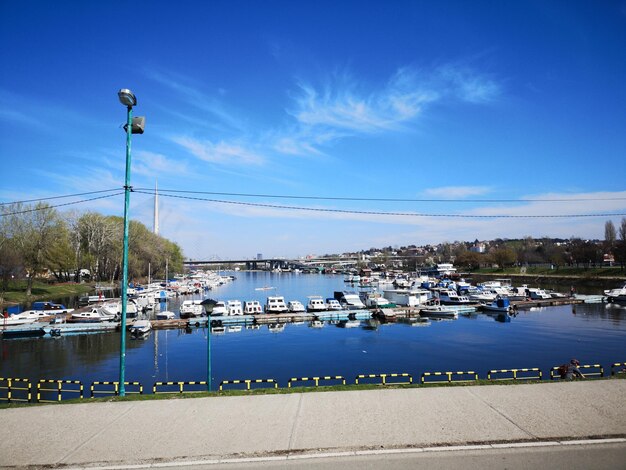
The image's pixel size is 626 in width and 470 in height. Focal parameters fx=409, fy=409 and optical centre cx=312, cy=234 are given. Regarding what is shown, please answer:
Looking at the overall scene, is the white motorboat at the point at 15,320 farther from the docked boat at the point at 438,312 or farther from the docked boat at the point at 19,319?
the docked boat at the point at 438,312

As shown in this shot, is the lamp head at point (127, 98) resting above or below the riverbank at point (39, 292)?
above

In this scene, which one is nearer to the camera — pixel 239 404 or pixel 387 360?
pixel 239 404

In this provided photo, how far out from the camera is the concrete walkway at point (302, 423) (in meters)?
8.24

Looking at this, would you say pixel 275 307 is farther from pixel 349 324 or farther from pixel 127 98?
pixel 127 98

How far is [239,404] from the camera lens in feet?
36.4

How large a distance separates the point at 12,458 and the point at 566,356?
31.6 meters

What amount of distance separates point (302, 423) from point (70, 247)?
83028mm

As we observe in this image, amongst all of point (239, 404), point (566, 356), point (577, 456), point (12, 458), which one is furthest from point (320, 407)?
point (566, 356)

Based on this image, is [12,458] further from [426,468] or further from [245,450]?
[426,468]

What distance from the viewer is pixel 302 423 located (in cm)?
952

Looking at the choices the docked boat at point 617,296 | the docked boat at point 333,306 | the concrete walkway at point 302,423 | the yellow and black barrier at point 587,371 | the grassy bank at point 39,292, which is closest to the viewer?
the concrete walkway at point 302,423

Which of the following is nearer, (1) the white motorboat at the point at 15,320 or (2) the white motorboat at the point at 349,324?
(1) the white motorboat at the point at 15,320

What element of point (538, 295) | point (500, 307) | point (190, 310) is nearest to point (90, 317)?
point (190, 310)

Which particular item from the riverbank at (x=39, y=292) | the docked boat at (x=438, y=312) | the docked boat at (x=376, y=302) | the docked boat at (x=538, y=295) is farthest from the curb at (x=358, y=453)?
the docked boat at (x=538, y=295)
